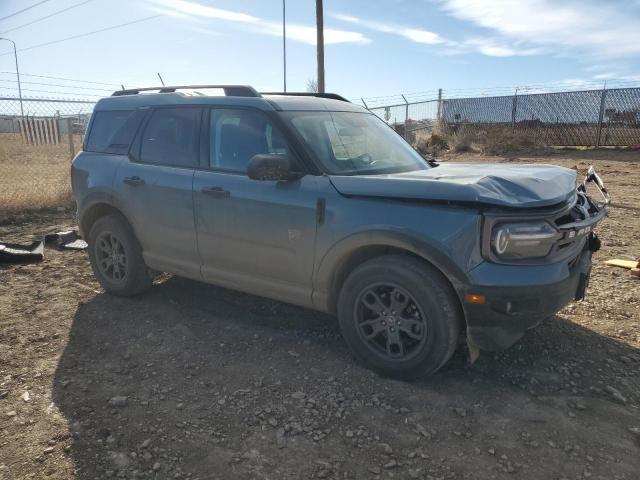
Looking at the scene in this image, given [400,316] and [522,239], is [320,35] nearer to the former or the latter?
[400,316]

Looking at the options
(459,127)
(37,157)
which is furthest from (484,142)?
(37,157)

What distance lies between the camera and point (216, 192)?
3963 mm

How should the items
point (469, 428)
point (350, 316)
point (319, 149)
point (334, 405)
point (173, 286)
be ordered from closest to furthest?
point (469, 428) → point (334, 405) → point (350, 316) → point (319, 149) → point (173, 286)

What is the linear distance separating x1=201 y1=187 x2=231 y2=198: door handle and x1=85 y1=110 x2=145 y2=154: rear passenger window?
1.19 m

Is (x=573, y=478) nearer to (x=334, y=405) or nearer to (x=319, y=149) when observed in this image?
(x=334, y=405)

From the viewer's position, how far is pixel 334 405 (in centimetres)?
312

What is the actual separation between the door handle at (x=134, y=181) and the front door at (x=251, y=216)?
0.68 metres

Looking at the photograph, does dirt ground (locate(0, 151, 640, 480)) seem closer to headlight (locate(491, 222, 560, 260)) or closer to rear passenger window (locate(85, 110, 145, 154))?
headlight (locate(491, 222, 560, 260))

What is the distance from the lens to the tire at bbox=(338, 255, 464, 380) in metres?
3.10

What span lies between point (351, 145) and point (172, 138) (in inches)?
→ 61.4

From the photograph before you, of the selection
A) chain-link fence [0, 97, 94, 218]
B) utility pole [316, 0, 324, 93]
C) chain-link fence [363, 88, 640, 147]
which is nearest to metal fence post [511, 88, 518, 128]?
chain-link fence [363, 88, 640, 147]

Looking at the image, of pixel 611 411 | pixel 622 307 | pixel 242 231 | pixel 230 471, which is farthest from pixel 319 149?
pixel 622 307

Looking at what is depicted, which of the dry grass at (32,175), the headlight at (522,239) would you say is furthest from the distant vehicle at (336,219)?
the dry grass at (32,175)

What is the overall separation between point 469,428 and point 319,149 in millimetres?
2062
